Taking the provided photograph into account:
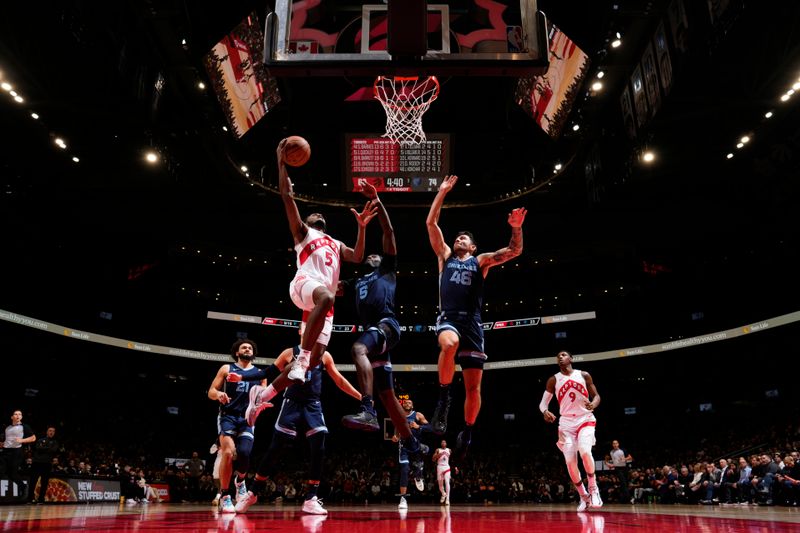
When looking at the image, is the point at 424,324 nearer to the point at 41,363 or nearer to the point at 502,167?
the point at 502,167

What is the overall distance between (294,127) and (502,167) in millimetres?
6970

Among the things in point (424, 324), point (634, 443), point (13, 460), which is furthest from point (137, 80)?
point (634, 443)

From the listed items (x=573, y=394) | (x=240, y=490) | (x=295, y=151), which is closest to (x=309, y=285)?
(x=295, y=151)

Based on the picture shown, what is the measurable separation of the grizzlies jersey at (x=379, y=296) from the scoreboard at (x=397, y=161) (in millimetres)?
8743

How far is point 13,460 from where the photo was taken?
38.0 ft

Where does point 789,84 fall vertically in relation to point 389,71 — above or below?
above

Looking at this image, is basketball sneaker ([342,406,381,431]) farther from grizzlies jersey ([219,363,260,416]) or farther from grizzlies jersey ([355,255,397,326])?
grizzlies jersey ([219,363,260,416])

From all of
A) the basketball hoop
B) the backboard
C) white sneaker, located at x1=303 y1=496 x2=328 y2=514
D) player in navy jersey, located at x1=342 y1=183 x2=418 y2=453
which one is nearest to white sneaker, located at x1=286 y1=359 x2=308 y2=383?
player in navy jersey, located at x1=342 y1=183 x2=418 y2=453

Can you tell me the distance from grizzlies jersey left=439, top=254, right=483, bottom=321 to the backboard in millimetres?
2224

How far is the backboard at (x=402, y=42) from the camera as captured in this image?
6.37 m

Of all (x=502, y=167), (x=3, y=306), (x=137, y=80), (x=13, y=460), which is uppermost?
(x=502, y=167)

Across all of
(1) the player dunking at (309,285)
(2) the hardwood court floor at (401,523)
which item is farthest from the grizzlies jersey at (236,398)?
(1) the player dunking at (309,285)

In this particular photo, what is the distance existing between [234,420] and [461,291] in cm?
344

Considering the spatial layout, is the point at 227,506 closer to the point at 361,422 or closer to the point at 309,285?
the point at 361,422
